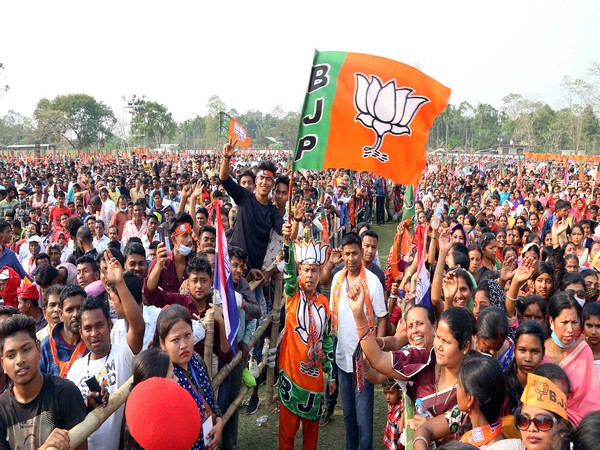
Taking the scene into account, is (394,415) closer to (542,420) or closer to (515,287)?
(542,420)

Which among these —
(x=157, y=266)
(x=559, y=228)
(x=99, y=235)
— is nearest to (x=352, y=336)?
(x=157, y=266)

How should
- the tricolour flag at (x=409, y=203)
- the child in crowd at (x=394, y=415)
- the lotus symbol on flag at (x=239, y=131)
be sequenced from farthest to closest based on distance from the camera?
1. the lotus symbol on flag at (x=239, y=131)
2. the tricolour flag at (x=409, y=203)
3. the child in crowd at (x=394, y=415)

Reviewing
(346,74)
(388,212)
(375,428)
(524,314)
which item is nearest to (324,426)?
(375,428)

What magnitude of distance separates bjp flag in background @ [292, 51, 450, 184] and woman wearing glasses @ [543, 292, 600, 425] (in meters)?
1.47

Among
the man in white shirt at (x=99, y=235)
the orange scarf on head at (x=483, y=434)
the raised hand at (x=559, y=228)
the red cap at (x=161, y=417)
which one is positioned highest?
the red cap at (x=161, y=417)

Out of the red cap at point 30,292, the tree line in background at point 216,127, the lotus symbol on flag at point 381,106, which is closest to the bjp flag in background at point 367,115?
the lotus symbol on flag at point 381,106

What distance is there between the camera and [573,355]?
3.20 m

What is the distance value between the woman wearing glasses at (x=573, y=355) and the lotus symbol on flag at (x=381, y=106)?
5.61 feet

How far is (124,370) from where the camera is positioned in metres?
3.00

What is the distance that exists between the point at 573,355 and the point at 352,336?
63.4 inches

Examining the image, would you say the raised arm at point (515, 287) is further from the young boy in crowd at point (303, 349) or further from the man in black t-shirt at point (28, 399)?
the man in black t-shirt at point (28, 399)

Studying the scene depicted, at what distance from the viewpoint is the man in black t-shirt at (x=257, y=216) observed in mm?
5188

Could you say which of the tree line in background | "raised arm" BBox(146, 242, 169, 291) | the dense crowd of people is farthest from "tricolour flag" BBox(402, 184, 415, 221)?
the tree line in background

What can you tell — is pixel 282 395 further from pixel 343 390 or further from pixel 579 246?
pixel 579 246
